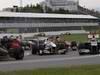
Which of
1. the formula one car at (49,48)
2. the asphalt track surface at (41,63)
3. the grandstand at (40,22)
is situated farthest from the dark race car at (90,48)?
the grandstand at (40,22)

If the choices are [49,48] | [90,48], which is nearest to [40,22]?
[49,48]

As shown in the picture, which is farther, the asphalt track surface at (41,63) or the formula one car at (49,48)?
the formula one car at (49,48)

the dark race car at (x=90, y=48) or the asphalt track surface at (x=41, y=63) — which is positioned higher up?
the asphalt track surface at (x=41, y=63)

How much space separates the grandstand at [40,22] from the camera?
131 m

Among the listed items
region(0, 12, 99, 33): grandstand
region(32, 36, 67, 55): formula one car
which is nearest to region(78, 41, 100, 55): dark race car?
region(32, 36, 67, 55): formula one car

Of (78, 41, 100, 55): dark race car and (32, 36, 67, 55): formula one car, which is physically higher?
(78, 41, 100, 55): dark race car

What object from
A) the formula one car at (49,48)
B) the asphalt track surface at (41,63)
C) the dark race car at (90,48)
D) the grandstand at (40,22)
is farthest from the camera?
the grandstand at (40,22)

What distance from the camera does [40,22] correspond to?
5645 inches

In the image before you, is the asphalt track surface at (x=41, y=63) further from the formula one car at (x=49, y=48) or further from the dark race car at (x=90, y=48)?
the formula one car at (x=49, y=48)

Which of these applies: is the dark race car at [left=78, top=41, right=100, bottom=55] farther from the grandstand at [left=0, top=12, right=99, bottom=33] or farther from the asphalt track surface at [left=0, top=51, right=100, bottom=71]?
the grandstand at [left=0, top=12, right=99, bottom=33]

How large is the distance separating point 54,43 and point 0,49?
1320 centimetres

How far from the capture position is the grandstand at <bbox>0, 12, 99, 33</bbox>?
131m

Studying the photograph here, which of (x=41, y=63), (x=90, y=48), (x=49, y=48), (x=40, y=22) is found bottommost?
(x=40, y=22)

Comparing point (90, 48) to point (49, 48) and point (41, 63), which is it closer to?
point (49, 48)
